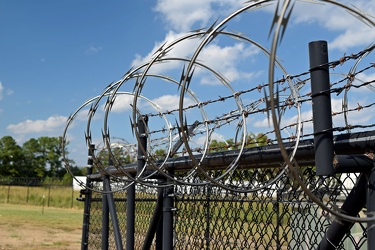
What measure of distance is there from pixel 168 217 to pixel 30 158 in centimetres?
10718

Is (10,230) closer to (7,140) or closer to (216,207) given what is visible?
(216,207)

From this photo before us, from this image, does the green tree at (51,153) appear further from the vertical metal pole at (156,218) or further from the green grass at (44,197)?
the vertical metal pole at (156,218)

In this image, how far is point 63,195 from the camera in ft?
156

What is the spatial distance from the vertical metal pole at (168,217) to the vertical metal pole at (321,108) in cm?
210

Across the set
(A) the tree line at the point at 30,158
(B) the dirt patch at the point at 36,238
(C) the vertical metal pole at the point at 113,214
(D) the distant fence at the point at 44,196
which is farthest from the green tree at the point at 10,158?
(C) the vertical metal pole at the point at 113,214

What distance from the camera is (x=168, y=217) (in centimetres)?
379

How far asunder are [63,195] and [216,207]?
1795 inches

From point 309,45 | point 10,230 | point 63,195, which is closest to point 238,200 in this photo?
point 309,45

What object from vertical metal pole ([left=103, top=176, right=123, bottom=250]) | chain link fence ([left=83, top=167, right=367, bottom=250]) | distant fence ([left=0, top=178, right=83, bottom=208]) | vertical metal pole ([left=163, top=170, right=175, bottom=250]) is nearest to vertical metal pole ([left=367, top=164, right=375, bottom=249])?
chain link fence ([left=83, top=167, right=367, bottom=250])

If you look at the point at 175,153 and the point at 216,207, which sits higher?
the point at 175,153

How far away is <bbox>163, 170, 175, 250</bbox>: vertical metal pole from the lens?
3.74m

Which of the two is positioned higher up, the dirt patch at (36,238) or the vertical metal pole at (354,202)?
the vertical metal pole at (354,202)

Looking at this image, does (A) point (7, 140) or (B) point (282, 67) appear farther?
(A) point (7, 140)

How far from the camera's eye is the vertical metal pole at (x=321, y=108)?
70.4 inches
